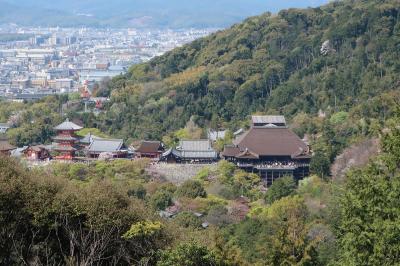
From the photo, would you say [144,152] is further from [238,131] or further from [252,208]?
[252,208]

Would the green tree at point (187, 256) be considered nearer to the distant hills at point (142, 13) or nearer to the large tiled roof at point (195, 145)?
the large tiled roof at point (195, 145)

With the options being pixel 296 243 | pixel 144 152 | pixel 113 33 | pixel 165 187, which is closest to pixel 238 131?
pixel 144 152

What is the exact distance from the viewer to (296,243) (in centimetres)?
1231

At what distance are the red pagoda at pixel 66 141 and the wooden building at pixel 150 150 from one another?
8.44 feet

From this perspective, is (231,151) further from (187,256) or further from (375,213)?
(375,213)

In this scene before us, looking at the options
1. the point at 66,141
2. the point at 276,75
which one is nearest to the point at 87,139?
the point at 66,141

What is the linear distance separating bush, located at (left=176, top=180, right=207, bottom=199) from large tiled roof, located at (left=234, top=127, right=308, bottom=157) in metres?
4.31

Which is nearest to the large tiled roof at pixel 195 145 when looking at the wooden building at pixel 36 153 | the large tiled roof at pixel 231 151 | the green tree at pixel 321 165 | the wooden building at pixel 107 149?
the large tiled roof at pixel 231 151

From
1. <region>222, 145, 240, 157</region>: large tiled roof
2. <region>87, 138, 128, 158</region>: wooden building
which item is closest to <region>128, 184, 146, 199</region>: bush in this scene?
<region>222, 145, 240, 157</region>: large tiled roof

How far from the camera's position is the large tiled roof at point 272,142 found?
27266 mm

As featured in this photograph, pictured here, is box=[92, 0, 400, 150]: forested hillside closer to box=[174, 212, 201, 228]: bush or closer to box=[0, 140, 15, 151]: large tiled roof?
box=[0, 140, 15, 151]: large tiled roof

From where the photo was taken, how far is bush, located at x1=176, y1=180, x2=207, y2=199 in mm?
22966

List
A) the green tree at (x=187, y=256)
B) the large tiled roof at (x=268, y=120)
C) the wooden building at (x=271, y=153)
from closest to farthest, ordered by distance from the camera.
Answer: the green tree at (x=187, y=256)
the wooden building at (x=271, y=153)
the large tiled roof at (x=268, y=120)

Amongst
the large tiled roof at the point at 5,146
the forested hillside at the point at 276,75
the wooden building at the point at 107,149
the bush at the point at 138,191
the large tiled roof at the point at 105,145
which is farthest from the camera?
the forested hillside at the point at 276,75
